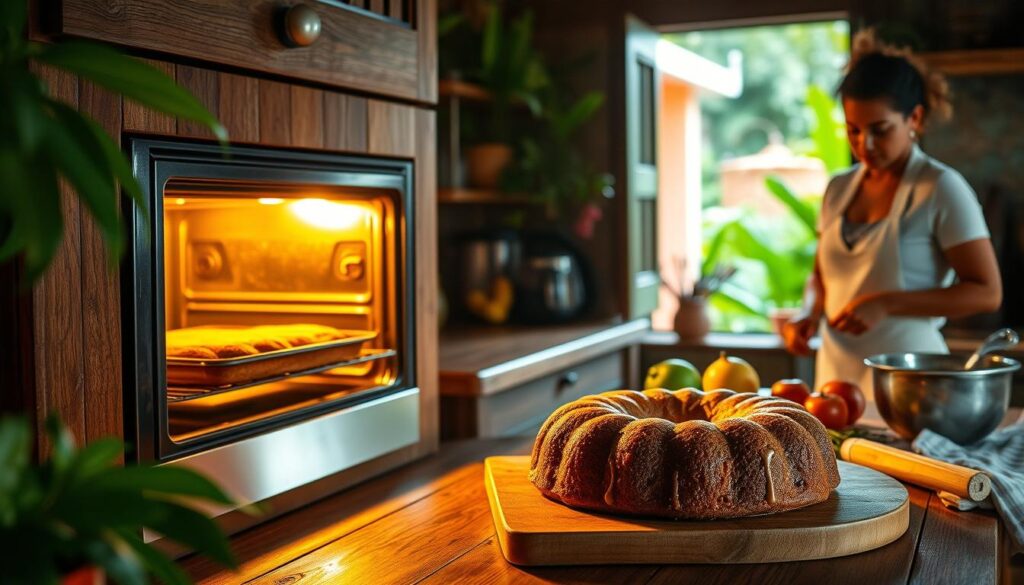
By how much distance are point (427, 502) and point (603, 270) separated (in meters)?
2.35

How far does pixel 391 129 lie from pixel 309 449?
51 centimetres

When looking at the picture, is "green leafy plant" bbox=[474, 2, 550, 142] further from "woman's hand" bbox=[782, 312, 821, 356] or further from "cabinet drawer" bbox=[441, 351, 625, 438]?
"woman's hand" bbox=[782, 312, 821, 356]

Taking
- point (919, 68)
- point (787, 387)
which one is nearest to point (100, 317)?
point (787, 387)

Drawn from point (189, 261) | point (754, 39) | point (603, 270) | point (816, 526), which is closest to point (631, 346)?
point (603, 270)

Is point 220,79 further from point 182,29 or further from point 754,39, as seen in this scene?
point 754,39

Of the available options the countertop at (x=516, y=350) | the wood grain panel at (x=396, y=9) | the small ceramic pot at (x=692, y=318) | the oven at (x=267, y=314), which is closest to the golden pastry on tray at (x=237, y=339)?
the oven at (x=267, y=314)

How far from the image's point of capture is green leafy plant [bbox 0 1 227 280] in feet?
1.57

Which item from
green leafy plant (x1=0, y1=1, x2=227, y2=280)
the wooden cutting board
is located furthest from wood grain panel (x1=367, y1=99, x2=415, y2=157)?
green leafy plant (x1=0, y1=1, x2=227, y2=280)

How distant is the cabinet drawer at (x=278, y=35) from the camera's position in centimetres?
113

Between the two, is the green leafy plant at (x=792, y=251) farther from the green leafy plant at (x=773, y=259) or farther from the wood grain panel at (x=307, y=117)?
the wood grain panel at (x=307, y=117)

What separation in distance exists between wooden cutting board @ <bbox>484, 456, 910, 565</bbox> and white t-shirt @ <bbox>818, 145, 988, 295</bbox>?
43.0 inches

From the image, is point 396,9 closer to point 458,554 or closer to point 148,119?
point 148,119

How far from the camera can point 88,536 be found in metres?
0.53

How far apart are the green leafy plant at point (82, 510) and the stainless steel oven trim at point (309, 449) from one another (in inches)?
27.5
